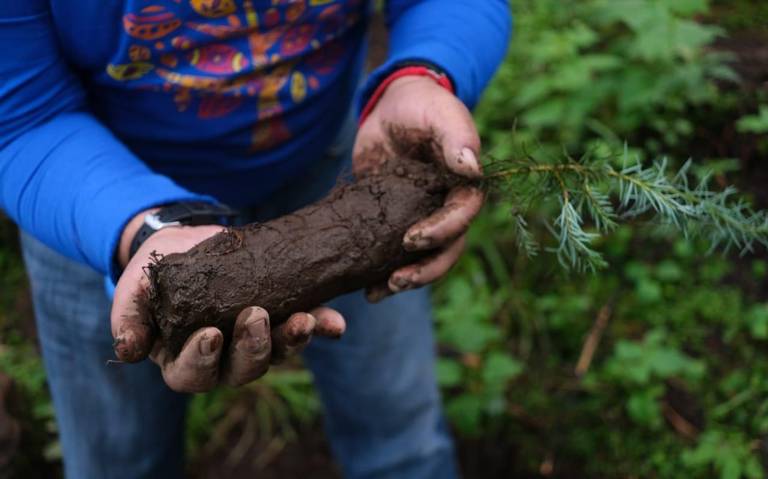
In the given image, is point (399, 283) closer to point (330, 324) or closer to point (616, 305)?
point (330, 324)

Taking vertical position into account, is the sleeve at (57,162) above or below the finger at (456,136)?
above

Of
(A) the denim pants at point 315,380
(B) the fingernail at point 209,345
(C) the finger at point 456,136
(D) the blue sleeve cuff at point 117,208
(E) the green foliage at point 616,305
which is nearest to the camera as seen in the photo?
(B) the fingernail at point 209,345

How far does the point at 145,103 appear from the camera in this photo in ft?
5.39

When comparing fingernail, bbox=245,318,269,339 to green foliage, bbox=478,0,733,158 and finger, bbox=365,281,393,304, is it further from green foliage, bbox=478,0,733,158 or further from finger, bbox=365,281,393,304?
green foliage, bbox=478,0,733,158

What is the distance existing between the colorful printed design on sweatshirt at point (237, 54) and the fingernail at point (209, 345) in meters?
0.58

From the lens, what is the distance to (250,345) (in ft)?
4.43

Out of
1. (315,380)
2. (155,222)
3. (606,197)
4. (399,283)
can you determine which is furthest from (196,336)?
(315,380)

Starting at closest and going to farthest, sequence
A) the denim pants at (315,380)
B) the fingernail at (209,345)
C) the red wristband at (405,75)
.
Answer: the fingernail at (209,345) < the red wristband at (405,75) < the denim pants at (315,380)

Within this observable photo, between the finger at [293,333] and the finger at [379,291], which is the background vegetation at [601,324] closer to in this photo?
the finger at [379,291]

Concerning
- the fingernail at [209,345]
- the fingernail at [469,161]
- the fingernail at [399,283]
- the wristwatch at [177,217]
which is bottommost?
the fingernail at [399,283]

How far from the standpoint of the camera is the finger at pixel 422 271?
1604 millimetres

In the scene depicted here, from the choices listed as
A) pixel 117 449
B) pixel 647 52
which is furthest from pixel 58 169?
pixel 647 52

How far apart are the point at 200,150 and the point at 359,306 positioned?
1.95 feet

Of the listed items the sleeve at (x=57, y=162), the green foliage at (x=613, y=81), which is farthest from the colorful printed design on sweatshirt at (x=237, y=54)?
the green foliage at (x=613, y=81)
